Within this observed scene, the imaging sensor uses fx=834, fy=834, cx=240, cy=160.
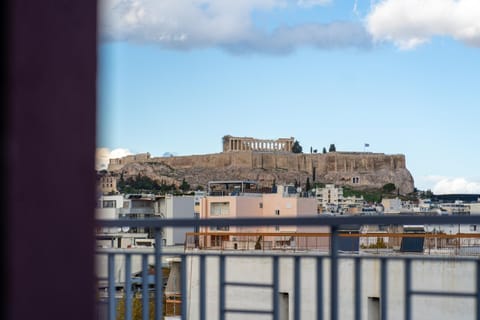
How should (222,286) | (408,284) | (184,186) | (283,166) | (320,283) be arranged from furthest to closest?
(283,166), (184,186), (222,286), (320,283), (408,284)

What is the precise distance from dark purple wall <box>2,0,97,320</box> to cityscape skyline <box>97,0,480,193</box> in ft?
174

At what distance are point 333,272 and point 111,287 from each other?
43.6 inches

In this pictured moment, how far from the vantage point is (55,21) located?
37.7 inches

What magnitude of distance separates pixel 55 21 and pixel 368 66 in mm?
75679

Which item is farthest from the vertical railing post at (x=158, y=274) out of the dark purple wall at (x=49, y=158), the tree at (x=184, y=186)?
the tree at (x=184, y=186)

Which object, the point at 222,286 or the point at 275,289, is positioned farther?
the point at 222,286

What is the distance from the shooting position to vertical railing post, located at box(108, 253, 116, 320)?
3.68 meters

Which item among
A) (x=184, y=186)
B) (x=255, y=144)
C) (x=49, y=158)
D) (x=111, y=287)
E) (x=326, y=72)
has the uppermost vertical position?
(x=326, y=72)

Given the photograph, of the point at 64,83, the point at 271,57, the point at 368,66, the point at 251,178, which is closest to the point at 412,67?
the point at 368,66

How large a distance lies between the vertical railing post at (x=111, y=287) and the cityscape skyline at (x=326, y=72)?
5049 cm

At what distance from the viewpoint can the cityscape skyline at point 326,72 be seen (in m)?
66.1

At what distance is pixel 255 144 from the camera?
109 metres

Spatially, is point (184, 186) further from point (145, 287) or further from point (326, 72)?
point (145, 287)

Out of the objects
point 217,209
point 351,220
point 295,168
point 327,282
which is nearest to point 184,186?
point 295,168
